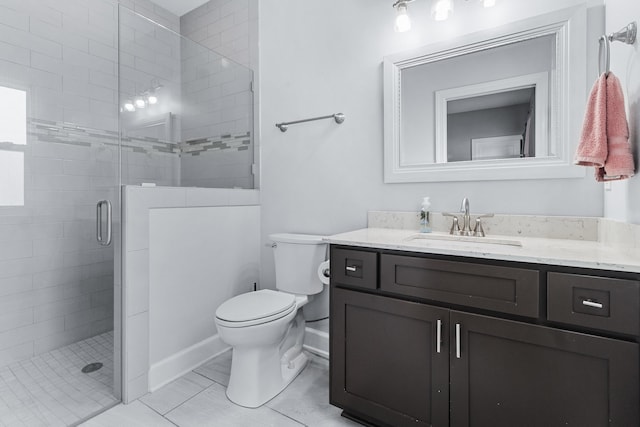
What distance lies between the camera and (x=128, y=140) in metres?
1.93

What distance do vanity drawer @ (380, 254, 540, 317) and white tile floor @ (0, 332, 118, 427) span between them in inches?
62.9

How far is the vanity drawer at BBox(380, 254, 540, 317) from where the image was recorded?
103 centimetres

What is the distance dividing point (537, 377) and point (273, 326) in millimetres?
1115

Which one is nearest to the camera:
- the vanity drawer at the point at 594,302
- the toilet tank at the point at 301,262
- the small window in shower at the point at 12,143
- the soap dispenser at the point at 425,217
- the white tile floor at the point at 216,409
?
the vanity drawer at the point at 594,302

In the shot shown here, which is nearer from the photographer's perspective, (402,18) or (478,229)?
(478,229)

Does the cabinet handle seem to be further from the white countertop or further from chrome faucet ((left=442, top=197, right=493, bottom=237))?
chrome faucet ((left=442, top=197, right=493, bottom=237))

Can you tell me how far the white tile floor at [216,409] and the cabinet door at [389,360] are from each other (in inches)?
7.3

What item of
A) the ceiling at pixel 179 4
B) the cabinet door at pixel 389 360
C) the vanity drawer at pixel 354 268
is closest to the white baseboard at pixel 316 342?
the cabinet door at pixel 389 360

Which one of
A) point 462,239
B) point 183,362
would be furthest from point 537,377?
point 183,362

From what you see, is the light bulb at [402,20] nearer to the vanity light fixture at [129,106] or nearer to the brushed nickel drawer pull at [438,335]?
the brushed nickel drawer pull at [438,335]

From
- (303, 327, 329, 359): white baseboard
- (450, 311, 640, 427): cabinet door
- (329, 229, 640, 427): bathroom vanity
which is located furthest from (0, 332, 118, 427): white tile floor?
(450, 311, 640, 427): cabinet door

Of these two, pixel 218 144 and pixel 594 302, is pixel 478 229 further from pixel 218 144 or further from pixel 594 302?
pixel 218 144

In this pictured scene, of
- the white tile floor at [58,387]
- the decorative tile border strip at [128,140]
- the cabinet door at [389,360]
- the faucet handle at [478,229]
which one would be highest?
the decorative tile border strip at [128,140]

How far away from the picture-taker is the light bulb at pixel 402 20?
5.49 feet
